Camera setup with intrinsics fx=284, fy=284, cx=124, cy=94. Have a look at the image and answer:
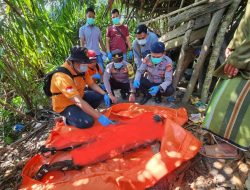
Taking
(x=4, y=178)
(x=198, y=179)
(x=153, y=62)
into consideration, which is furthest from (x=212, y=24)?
(x=4, y=178)

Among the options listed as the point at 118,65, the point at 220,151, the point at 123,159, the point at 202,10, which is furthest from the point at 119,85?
the point at 220,151

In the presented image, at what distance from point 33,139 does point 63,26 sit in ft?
9.44

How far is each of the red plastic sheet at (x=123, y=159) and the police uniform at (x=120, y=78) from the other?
39.4 inches

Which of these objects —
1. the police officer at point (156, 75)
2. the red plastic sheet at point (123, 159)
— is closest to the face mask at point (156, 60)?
the police officer at point (156, 75)

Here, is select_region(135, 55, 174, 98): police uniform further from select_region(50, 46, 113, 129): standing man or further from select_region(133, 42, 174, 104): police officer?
select_region(50, 46, 113, 129): standing man

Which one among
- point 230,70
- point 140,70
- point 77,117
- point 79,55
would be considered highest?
point 79,55

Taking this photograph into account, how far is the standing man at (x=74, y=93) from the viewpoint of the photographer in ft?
11.5

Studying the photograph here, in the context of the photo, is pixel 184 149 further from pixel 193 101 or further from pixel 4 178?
pixel 4 178

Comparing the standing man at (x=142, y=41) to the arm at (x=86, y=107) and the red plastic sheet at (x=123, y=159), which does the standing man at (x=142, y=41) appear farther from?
the arm at (x=86, y=107)

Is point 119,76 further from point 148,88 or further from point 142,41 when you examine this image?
point 142,41

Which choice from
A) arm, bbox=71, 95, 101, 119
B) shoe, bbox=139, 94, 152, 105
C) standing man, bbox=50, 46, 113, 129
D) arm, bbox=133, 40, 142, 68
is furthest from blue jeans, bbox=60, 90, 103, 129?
arm, bbox=133, 40, 142, 68

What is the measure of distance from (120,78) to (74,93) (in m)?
1.48

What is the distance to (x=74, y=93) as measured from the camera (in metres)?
3.49

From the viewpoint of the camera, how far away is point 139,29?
475cm
